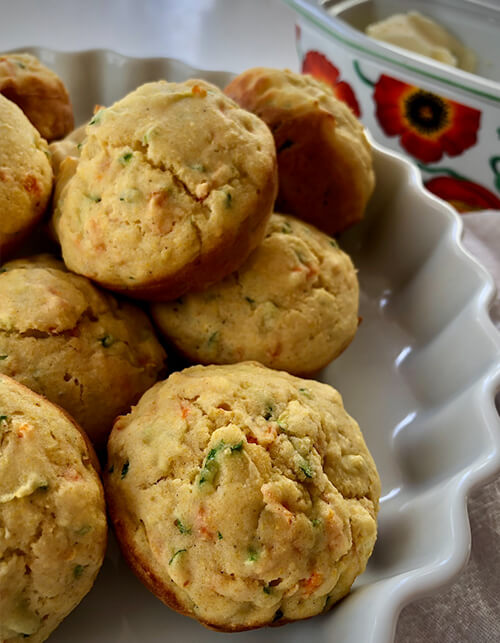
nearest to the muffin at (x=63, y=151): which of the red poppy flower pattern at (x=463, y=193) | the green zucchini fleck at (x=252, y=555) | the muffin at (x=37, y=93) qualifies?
the muffin at (x=37, y=93)

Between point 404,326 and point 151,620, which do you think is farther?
point 404,326

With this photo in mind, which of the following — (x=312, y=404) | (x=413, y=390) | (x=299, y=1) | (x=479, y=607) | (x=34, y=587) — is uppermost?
(x=299, y=1)

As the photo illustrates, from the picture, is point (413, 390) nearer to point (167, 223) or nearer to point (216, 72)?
point (167, 223)

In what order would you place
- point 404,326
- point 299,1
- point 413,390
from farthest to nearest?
point 299,1 < point 404,326 < point 413,390

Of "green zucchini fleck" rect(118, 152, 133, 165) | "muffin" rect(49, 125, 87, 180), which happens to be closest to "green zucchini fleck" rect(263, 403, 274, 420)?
"green zucchini fleck" rect(118, 152, 133, 165)

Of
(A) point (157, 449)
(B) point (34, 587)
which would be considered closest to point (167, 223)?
(A) point (157, 449)

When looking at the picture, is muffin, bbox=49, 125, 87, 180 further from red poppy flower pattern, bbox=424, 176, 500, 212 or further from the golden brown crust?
red poppy flower pattern, bbox=424, 176, 500, 212
